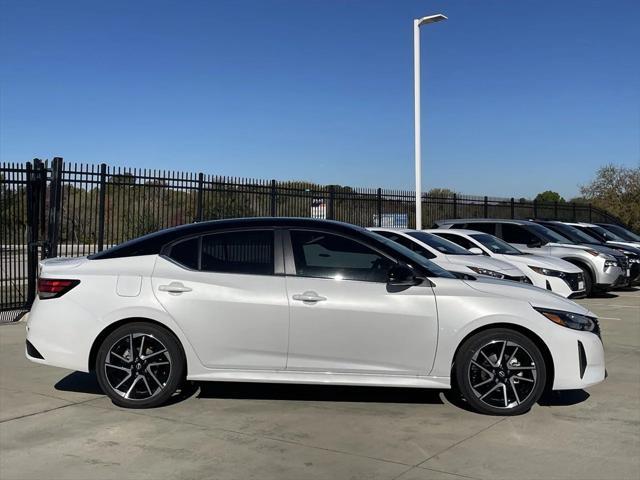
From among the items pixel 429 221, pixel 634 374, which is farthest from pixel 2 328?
pixel 429 221

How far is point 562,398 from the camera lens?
225 inches

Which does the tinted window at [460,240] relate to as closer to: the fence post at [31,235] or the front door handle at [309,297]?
the fence post at [31,235]

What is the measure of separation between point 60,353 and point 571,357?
4123mm

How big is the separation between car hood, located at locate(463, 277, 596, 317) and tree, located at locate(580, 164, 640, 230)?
36.2 metres

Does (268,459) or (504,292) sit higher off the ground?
(504,292)

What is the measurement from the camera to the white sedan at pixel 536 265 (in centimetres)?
1113

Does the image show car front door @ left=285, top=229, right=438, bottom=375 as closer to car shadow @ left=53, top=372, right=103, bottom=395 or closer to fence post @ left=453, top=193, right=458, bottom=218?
car shadow @ left=53, top=372, right=103, bottom=395

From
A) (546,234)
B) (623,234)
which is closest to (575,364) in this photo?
(546,234)

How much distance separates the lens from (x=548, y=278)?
11.1 meters

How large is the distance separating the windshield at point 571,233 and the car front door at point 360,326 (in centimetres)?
1190

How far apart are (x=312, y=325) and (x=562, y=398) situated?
2441mm

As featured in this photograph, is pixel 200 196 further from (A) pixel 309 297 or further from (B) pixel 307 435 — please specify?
(B) pixel 307 435

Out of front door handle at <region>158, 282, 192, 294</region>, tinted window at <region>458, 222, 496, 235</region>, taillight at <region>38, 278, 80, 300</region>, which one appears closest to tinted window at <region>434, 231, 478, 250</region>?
tinted window at <region>458, 222, 496, 235</region>

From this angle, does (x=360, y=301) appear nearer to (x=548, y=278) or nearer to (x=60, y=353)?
(x=60, y=353)
